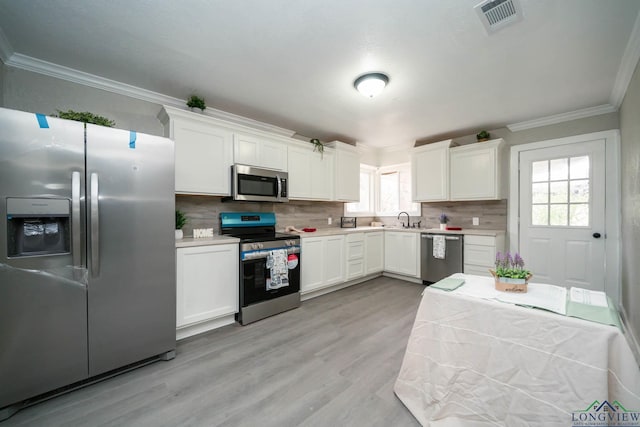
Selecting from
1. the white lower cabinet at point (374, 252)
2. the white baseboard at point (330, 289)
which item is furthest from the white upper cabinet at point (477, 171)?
the white baseboard at point (330, 289)

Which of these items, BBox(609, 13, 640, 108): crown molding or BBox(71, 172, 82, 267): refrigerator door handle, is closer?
BBox(71, 172, 82, 267): refrigerator door handle

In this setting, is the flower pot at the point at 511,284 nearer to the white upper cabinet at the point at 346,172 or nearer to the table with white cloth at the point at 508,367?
the table with white cloth at the point at 508,367

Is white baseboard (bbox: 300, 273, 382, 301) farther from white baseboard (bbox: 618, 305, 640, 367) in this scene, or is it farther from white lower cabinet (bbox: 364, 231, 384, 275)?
white baseboard (bbox: 618, 305, 640, 367)

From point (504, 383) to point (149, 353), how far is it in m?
2.35

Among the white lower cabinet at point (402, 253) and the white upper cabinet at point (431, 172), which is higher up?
the white upper cabinet at point (431, 172)

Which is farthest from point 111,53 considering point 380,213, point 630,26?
point 380,213

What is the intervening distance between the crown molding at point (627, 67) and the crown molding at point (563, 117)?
131mm

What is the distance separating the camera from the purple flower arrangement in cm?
144

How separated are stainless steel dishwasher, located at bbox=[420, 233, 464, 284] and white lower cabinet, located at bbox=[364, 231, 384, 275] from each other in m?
0.70

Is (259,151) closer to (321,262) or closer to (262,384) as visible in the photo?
(321,262)

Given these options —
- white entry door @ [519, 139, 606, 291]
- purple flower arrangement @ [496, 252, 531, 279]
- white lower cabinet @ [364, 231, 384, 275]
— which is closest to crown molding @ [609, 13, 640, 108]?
white entry door @ [519, 139, 606, 291]

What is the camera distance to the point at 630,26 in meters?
1.77

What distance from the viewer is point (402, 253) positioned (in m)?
4.27

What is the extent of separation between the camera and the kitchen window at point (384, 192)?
4.86 metres
